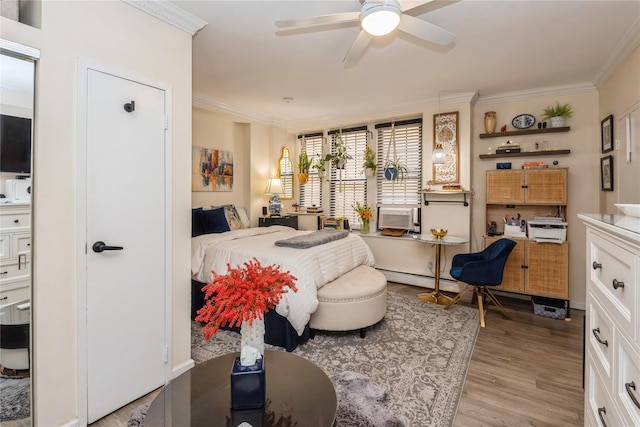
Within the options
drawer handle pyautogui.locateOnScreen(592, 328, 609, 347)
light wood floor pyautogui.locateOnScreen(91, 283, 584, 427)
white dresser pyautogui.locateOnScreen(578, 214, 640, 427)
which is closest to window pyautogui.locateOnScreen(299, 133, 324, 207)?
light wood floor pyautogui.locateOnScreen(91, 283, 584, 427)

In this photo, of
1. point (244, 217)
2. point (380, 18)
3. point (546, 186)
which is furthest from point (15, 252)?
point (546, 186)

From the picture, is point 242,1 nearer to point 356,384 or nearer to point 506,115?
point 356,384

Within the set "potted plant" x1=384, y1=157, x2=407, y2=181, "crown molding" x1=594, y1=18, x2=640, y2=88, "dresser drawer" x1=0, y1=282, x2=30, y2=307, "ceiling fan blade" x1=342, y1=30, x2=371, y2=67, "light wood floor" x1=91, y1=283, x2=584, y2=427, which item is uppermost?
"crown molding" x1=594, y1=18, x2=640, y2=88

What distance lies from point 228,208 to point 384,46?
3.23m

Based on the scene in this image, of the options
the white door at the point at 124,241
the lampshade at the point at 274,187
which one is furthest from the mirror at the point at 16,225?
the lampshade at the point at 274,187

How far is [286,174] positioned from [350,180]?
1287 mm

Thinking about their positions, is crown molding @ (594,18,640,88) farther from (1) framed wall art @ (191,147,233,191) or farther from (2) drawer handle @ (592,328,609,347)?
(1) framed wall art @ (191,147,233,191)

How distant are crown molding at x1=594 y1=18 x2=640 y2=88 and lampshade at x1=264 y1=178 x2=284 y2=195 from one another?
450 centimetres

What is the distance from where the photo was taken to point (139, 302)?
83.8 inches

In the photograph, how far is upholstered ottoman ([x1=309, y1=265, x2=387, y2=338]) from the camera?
289 centimetres

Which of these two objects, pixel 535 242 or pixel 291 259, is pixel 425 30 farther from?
pixel 535 242

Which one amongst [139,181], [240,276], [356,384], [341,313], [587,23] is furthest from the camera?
[341,313]

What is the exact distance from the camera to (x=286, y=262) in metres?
2.88

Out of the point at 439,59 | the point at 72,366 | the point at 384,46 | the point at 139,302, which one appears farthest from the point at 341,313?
the point at 439,59
